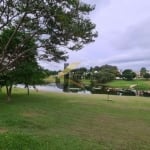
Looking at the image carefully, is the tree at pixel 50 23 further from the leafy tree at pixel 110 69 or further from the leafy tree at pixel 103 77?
the leafy tree at pixel 110 69

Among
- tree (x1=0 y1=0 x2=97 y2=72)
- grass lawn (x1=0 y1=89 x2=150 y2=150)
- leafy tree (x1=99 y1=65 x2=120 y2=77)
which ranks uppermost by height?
leafy tree (x1=99 y1=65 x2=120 y2=77)

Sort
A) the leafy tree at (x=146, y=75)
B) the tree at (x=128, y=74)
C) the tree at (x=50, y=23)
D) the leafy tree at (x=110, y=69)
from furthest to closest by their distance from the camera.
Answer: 1. the leafy tree at (x=146, y=75)
2. the tree at (x=128, y=74)
3. the leafy tree at (x=110, y=69)
4. the tree at (x=50, y=23)

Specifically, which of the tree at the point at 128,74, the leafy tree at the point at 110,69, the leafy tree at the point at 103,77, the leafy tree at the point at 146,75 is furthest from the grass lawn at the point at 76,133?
the leafy tree at the point at 146,75

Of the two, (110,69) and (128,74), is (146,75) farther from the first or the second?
(110,69)

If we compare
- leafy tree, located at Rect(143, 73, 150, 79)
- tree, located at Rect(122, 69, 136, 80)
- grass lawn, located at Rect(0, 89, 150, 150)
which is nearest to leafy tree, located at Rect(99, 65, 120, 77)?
tree, located at Rect(122, 69, 136, 80)

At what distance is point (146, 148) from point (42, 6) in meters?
5.38

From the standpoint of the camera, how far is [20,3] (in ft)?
36.0

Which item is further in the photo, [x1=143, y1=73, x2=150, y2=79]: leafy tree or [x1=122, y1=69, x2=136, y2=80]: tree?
[x1=143, y1=73, x2=150, y2=79]: leafy tree

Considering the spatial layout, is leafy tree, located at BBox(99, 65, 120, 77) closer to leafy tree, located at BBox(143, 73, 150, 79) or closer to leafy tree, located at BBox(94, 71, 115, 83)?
leafy tree, located at BBox(94, 71, 115, 83)

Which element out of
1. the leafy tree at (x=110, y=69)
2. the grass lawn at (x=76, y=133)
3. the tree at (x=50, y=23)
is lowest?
the grass lawn at (x=76, y=133)

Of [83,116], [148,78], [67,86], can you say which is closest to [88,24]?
[83,116]

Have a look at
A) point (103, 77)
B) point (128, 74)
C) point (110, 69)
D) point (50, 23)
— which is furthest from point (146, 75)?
point (50, 23)

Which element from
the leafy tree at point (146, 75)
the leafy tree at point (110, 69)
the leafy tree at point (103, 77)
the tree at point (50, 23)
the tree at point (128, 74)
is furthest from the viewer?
the leafy tree at point (146, 75)

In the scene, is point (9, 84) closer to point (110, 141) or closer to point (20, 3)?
point (110, 141)
